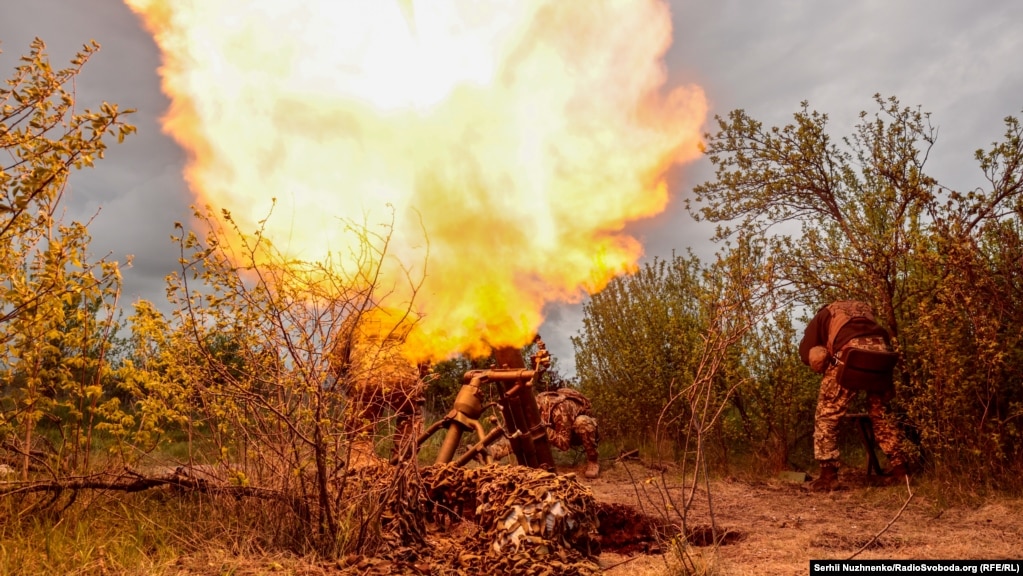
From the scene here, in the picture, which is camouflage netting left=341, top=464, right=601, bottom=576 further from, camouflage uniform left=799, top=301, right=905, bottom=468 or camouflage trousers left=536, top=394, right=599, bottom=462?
camouflage trousers left=536, top=394, right=599, bottom=462

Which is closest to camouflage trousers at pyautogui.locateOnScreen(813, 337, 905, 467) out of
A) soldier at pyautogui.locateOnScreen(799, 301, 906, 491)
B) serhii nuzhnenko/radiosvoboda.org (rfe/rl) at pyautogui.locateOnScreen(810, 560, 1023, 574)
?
soldier at pyautogui.locateOnScreen(799, 301, 906, 491)

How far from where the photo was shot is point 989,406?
8445 mm

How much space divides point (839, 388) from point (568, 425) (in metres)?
3.92

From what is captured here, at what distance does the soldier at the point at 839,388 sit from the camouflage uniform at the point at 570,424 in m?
3.16

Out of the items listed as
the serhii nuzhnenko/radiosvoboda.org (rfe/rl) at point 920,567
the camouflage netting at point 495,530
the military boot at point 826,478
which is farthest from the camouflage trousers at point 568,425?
the serhii nuzhnenko/radiosvoboda.org (rfe/rl) at point 920,567

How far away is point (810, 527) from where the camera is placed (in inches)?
275

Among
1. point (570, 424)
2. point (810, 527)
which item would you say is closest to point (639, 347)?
point (570, 424)

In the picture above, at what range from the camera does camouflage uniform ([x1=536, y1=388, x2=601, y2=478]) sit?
36.5ft

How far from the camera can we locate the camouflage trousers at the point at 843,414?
9109 mm

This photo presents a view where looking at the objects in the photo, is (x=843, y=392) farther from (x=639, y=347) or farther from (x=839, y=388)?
(x=639, y=347)

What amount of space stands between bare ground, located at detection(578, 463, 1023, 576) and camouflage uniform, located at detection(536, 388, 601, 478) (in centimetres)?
75

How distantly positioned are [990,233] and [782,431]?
13.4 feet

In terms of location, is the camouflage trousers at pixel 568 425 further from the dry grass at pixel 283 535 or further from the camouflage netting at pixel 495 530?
the camouflage netting at pixel 495 530

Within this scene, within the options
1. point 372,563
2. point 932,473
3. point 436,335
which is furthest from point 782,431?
point 372,563
